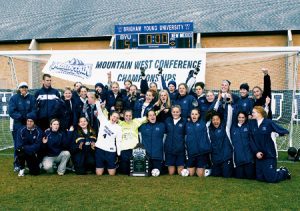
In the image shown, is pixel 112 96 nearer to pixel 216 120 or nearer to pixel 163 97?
pixel 163 97

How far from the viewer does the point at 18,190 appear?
5480 mm

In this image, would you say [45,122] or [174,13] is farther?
[174,13]

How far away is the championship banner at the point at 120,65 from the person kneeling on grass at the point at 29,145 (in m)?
3.17

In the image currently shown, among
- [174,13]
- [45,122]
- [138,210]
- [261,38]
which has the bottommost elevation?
[138,210]

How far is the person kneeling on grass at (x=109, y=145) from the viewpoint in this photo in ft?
21.8

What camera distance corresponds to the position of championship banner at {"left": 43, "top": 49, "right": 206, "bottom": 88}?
9.22 m

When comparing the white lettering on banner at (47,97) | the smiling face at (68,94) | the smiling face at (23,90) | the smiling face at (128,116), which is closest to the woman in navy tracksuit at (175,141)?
the smiling face at (128,116)

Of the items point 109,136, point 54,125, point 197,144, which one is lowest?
point 197,144

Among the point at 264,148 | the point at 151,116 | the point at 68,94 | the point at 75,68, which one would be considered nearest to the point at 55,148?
the point at 68,94

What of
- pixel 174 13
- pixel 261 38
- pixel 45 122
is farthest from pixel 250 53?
pixel 174 13

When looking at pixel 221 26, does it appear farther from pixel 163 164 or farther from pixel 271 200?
pixel 271 200

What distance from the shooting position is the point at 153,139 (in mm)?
6621

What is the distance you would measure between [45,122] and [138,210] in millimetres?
3241

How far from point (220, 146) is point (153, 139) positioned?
3.49 ft
